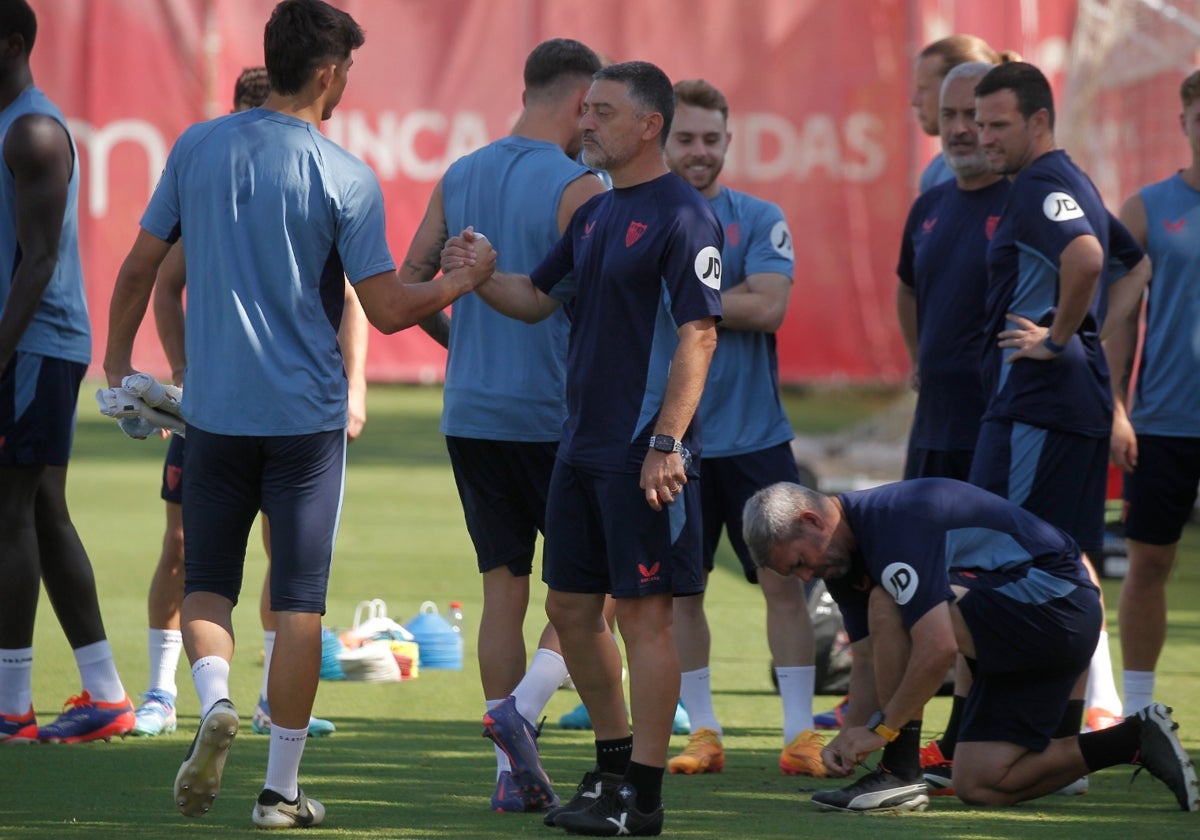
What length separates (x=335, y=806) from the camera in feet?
16.3

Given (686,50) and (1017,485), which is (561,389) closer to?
(1017,485)

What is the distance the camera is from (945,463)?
6270 mm

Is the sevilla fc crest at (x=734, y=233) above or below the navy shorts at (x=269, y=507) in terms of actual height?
above

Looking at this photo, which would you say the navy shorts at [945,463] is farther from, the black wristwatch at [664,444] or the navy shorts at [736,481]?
the black wristwatch at [664,444]

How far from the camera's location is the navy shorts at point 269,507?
456 cm

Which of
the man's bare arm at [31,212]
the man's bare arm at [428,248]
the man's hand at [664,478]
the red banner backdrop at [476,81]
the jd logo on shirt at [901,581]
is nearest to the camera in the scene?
the man's hand at [664,478]

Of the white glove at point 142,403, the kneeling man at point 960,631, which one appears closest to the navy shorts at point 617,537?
the kneeling man at point 960,631

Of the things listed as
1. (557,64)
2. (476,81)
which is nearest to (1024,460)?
(557,64)

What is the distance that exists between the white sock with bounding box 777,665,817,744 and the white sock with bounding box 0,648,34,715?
2.52 m

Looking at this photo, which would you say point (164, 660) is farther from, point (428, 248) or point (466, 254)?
point (466, 254)

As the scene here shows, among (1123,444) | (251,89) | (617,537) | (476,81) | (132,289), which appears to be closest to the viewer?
(617,537)

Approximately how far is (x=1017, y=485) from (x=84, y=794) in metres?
2.98

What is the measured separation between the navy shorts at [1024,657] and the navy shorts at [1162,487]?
1048mm

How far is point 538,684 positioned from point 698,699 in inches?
44.0
